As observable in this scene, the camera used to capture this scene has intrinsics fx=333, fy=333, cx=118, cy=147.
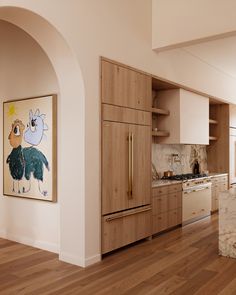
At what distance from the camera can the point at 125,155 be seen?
446cm

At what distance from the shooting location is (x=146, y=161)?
4.92 m

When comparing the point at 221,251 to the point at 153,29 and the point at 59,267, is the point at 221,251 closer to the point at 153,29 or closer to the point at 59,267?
the point at 59,267

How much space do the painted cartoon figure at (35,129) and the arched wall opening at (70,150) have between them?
52 centimetres

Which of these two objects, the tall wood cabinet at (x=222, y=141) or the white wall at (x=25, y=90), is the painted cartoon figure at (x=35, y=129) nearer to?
the white wall at (x=25, y=90)

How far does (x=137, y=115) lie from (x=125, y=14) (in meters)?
1.38

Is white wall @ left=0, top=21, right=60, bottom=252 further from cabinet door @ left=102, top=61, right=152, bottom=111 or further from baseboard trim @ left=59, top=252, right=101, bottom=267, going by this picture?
cabinet door @ left=102, top=61, right=152, bottom=111

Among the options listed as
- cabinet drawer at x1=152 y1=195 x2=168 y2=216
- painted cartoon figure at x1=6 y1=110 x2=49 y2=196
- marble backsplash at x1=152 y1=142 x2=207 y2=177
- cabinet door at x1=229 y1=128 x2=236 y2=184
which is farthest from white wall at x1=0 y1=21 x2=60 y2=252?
cabinet door at x1=229 y1=128 x2=236 y2=184

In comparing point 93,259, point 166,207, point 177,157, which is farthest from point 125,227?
point 177,157

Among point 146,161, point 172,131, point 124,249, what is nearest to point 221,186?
point 172,131

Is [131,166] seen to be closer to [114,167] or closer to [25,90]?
[114,167]

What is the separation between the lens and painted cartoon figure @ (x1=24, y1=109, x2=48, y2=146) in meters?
4.47

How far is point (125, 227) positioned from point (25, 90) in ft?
7.72

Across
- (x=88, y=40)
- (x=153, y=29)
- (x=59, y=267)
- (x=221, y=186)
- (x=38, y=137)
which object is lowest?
(x=59, y=267)

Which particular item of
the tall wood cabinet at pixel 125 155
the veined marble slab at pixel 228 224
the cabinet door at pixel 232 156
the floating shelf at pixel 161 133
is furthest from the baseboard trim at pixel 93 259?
the cabinet door at pixel 232 156
